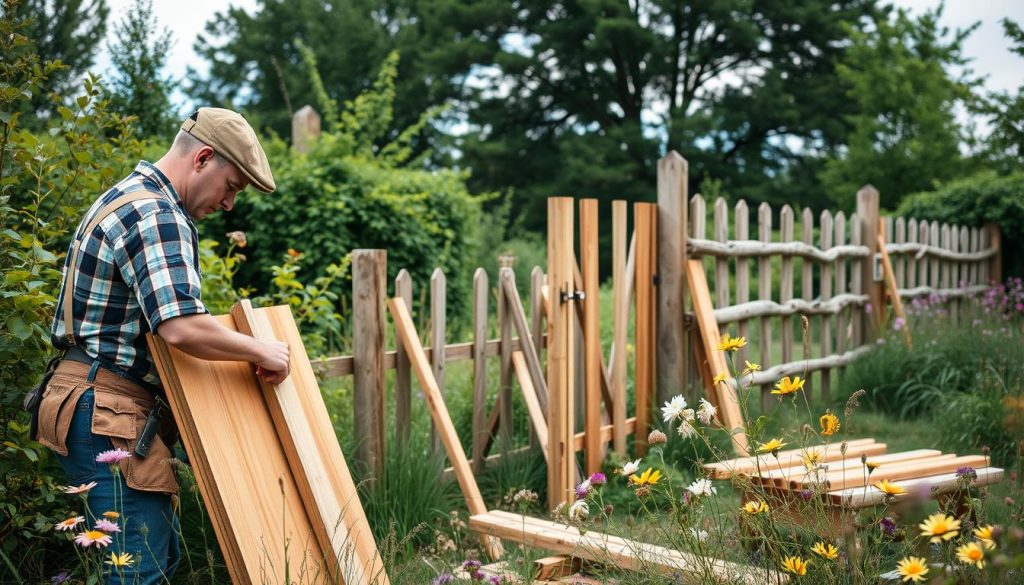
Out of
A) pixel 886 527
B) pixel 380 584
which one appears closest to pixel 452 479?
→ pixel 380 584

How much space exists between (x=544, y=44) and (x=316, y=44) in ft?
23.0

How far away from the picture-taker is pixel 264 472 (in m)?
2.85

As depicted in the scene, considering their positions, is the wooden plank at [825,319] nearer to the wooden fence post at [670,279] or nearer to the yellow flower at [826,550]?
the wooden fence post at [670,279]

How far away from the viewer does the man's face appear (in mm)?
2662

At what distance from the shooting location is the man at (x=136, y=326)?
97.0 inches

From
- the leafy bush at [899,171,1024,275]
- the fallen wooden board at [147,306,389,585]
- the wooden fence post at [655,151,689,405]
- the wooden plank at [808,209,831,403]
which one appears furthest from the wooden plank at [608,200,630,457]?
the leafy bush at [899,171,1024,275]

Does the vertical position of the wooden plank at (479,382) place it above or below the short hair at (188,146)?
below

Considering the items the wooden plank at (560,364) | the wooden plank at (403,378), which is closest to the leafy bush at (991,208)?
the wooden plank at (560,364)

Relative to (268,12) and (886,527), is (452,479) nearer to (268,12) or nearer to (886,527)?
(886,527)

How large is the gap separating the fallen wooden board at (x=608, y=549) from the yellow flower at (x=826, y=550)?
0.17 meters

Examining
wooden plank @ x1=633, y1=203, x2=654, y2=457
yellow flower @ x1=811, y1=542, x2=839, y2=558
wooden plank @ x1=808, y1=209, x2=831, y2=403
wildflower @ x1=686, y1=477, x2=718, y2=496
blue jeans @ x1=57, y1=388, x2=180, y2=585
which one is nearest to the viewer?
yellow flower @ x1=811, y1=542, x2=839, y2=558

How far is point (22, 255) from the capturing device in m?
3.07

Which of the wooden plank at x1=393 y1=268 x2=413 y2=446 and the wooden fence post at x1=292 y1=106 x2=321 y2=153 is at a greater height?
the wooden fence post at x1=292 y1=106 x2=321 y2=153

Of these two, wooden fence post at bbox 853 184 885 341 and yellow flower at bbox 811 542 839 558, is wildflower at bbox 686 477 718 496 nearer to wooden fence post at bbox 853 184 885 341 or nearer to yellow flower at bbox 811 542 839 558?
yellow flower at bbox 811 542 839 558
